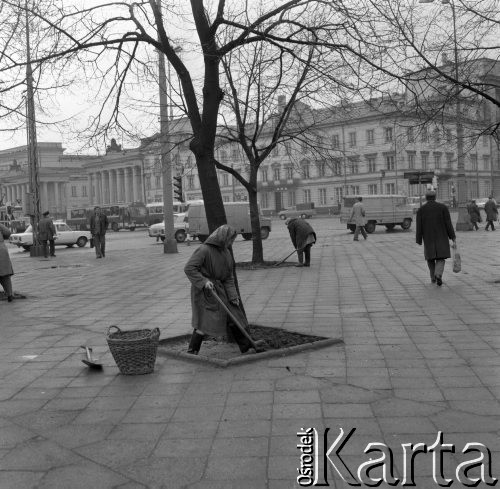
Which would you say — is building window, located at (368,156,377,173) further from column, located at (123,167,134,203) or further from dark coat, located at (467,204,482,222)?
dark coat, located at (467,204,482,222)

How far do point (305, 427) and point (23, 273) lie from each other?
53.3 feet

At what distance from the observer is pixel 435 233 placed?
11.9 m

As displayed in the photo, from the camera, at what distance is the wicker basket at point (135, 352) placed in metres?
6.09

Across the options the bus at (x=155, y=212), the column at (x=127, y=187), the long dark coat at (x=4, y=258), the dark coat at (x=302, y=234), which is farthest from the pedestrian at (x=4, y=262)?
the column at (x=127, y=187)

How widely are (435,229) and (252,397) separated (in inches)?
298

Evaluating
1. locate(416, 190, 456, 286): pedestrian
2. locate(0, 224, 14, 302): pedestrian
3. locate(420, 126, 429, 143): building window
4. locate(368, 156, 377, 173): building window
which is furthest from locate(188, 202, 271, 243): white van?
locate(368, 156, 377, 173): building window

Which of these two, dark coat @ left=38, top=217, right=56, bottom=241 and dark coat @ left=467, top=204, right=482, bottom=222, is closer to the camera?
dark coat @ left=38, top=217, right=56, bottom=241

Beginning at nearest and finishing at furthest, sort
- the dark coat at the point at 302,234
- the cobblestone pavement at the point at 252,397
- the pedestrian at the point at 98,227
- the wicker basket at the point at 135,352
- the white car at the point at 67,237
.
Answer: the cobblestone pavement at the point at 252,397
the wicker basket at the point at 135,352
the dark coat at the point at 302,234
the pedestrian at the point at 98,227
the white car at the point at 67,237

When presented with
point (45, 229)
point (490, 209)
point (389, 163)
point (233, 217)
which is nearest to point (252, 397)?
point (45, 229)

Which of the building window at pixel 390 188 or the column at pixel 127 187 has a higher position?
the column at pixel 127 187

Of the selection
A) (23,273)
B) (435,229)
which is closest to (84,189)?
(23,273)

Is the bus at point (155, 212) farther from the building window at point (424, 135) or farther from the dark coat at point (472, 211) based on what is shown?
the building window at point (424, 135)

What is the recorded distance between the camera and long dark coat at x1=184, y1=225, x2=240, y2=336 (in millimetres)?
6488

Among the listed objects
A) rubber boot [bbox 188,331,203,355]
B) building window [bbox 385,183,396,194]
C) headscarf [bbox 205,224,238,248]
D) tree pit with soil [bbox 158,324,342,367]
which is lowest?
tree pit with soil [bbox 158,324,342,367]
